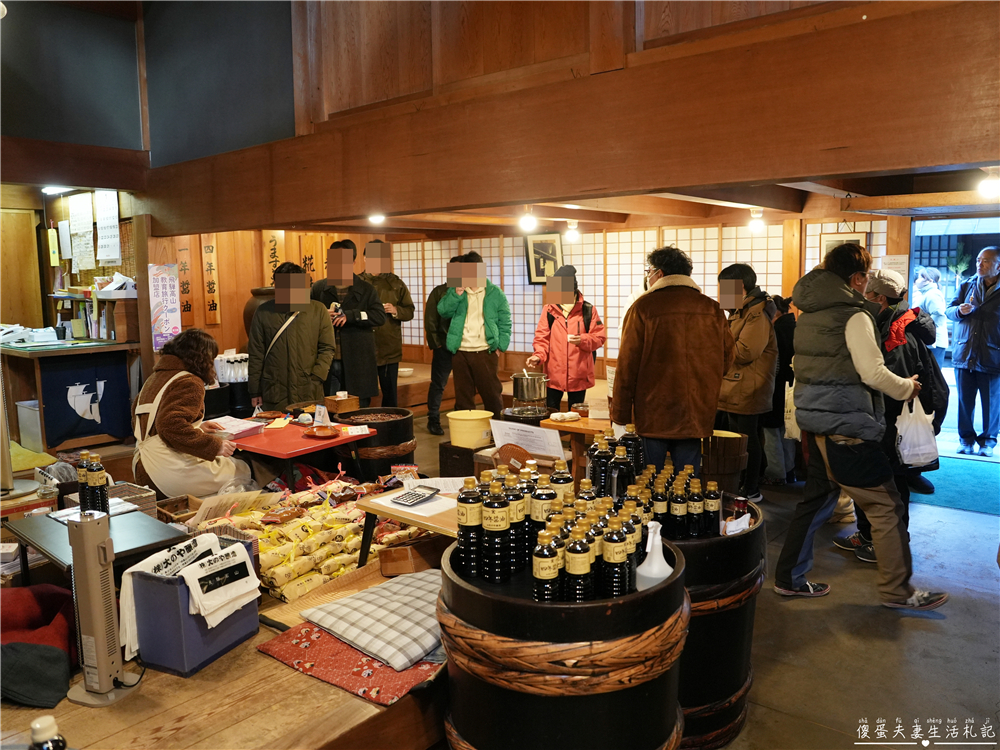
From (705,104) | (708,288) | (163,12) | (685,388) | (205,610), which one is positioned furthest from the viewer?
(708,288)

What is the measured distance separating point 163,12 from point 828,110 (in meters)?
5.47

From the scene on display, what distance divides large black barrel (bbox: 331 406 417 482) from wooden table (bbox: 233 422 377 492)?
5 cm

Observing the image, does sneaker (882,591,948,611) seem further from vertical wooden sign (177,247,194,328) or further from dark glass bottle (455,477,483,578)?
vertical wooden sign (177,247,194,328)

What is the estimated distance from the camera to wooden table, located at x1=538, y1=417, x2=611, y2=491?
4797 millimetres

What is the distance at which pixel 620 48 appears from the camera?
3174 millimetres

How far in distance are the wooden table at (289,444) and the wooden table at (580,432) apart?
1.31 m

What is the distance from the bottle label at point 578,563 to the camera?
2031 mm

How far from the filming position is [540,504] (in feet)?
7.73

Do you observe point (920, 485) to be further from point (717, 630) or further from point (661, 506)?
point (661, 506)

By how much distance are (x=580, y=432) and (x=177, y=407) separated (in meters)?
2.61

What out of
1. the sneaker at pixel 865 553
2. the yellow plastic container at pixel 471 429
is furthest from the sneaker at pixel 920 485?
the yellow plastic container at pixel 471 429

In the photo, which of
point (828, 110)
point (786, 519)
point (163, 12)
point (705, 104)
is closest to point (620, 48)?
point (705, 104)

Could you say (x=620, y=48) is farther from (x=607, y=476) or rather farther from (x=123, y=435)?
(x=123, y=435)

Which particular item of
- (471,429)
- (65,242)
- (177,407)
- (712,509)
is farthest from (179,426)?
(65,242)
